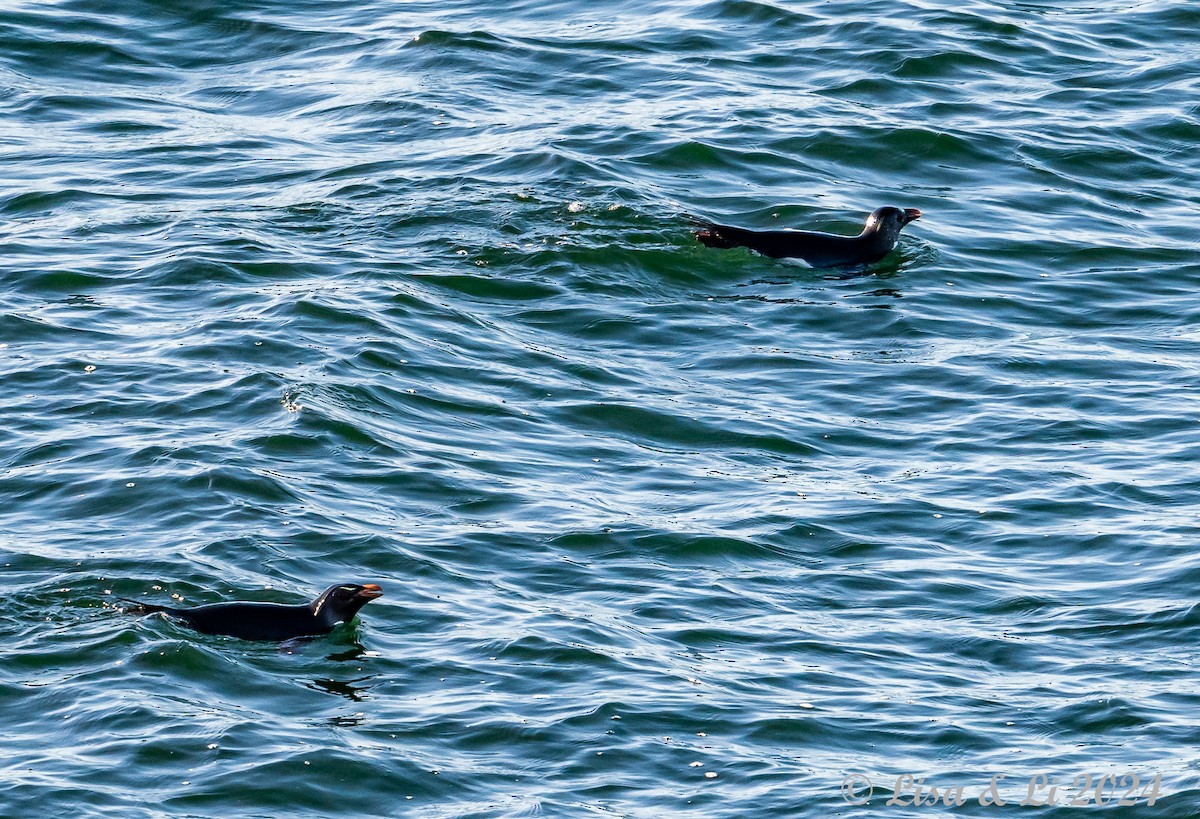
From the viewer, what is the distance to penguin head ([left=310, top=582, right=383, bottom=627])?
36.8 feet

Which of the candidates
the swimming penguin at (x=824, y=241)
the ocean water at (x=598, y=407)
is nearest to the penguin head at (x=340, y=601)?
the ocean water at (x=598, y=407)

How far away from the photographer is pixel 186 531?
41.1 feet

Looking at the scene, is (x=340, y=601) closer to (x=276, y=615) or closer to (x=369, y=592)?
(x=369, y=592)

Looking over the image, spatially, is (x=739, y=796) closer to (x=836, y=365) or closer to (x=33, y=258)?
(x=836, y=365)

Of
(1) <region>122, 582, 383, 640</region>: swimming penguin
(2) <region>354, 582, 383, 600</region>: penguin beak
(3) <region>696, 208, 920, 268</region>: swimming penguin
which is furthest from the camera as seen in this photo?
(3) <region>696, 208, 920, 268</region>: swimming penguin

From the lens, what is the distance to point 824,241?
17422mm

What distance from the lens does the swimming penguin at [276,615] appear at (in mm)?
11125

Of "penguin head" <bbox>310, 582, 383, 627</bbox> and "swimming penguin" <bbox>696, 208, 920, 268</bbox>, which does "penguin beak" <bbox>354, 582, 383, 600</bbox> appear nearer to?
"penguin head" <bbox>310, 582, 383, 627</bbox>

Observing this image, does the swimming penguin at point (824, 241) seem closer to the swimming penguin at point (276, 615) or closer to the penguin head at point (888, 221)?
the penguin head at point (888, 221)

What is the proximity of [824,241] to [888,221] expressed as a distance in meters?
0.60

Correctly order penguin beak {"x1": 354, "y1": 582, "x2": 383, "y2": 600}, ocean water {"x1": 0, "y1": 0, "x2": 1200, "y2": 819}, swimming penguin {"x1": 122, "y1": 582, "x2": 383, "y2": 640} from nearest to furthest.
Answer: ocean water {"x1": 0, "y1": 0, "x2": 1200, "y2": 819}, swimming penguin {"x1": 122, "y1": 582, "x2": 383, "y2": 640}, penguin beak {"x1": 354, "y1": 582, "x2": 383, "y2": 600}

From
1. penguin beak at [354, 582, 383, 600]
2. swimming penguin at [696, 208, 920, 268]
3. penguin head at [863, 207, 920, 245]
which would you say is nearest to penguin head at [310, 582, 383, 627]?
penguin beak at [354, 582, 383, 600]

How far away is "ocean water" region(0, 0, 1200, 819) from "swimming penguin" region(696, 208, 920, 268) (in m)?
0.19

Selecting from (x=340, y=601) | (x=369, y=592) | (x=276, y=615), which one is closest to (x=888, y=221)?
(x=369, y=592)
